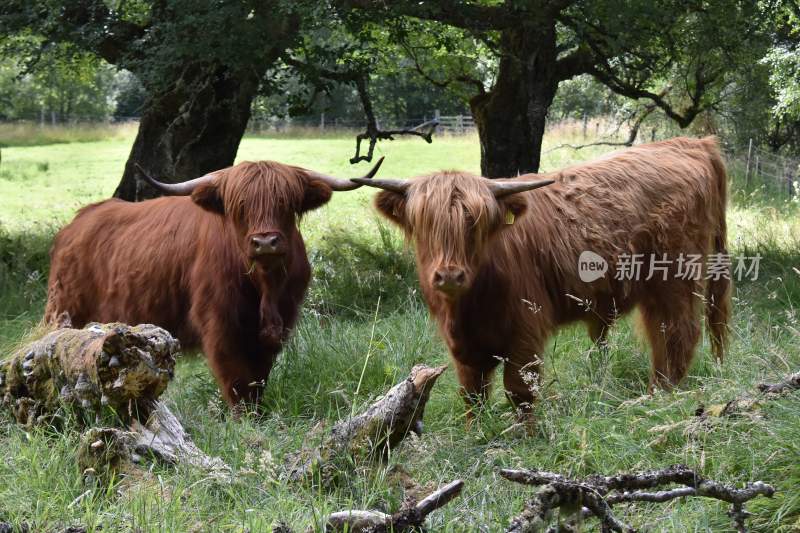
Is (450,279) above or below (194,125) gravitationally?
below

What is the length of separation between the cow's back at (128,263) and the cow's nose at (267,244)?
71 cm

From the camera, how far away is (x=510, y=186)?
4852mm

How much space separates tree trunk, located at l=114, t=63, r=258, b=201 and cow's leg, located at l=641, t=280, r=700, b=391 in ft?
16.4

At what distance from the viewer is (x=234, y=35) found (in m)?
7.79

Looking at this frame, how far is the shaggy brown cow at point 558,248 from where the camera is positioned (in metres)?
4.73

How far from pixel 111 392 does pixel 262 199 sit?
1.64 meters

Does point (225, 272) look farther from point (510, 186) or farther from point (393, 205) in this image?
point (510, 186)

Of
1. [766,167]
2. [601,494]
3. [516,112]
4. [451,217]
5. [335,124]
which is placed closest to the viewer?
[601,494]

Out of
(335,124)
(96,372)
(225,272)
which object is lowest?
(96,372)

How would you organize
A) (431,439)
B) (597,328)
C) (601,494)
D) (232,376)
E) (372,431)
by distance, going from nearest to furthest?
1. (601,494)
2. (372,431)
3. (431,439)
4. (232,376)
5. (597,328)

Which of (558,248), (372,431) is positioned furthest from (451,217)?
(372,431)

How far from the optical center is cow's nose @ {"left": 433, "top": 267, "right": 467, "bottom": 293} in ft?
14.3

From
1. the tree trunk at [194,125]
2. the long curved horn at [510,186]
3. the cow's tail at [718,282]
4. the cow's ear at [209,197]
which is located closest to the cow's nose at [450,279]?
the long curved horn at [510,186]

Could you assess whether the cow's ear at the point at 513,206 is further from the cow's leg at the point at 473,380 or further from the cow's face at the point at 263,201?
the cow's face at the point at 263,201
